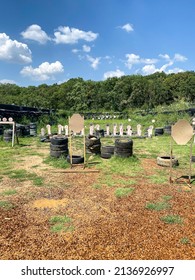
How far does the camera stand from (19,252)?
179 inches

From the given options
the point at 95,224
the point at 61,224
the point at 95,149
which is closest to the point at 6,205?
the point at 61,224

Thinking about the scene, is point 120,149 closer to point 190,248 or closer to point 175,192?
point 175,192

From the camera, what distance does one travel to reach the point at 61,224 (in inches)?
220

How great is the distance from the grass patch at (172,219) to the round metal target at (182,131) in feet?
10.4

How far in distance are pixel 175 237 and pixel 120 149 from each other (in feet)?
21.5

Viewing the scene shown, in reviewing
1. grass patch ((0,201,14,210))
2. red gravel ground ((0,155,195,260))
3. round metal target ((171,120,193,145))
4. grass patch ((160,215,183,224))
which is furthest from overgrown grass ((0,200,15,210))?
round metal target ((171,120,193,145))

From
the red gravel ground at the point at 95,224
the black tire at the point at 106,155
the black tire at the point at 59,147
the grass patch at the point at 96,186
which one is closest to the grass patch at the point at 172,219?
the red gravel ground at the point at 95,224

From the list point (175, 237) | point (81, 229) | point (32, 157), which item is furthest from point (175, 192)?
point (32, 157)

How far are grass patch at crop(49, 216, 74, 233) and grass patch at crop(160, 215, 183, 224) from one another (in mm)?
2036

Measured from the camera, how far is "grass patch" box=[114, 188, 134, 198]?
24.1ft

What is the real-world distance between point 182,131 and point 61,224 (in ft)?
16.3

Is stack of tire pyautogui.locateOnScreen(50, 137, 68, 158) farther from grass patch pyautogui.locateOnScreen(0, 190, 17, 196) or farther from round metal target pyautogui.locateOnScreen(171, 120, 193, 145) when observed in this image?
round metal target pyautogui.locateOnScreen(171, 120, 193, 145)

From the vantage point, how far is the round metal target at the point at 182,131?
840 cm
